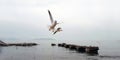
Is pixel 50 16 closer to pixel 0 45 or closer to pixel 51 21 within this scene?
pixel 51 21

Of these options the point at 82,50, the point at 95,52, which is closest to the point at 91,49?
the point at 95,52

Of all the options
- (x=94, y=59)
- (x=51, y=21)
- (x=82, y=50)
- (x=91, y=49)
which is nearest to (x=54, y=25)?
(x=51, y=21)

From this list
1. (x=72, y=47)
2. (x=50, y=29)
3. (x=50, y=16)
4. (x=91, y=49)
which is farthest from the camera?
(x=72, y=47)

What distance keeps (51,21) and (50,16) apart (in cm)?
39

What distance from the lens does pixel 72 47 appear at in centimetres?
13338

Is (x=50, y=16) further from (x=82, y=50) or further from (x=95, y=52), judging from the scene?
(x=82, y=50)

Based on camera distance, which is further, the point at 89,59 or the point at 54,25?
the point at 89,59

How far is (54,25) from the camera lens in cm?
1149

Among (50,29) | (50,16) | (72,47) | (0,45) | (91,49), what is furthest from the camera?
(0,45)

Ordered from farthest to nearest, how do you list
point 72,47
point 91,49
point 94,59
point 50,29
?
point 72,47, point 91,49, point 94,59, point 50,29

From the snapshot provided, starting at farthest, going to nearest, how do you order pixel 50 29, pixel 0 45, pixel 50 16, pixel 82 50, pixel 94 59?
1. pixel 0 45
2. pixel 82 50
3. pixel 94 59
4. pixel 50 29
5. pixel 50 16

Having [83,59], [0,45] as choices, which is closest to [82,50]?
[83,59]

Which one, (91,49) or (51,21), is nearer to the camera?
(51,21)

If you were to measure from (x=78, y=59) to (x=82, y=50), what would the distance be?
39.7 m
